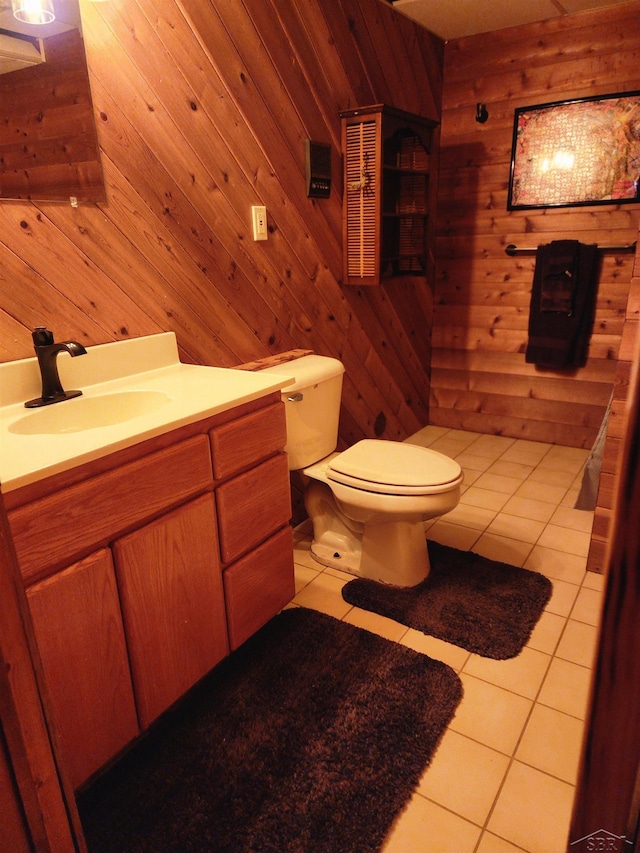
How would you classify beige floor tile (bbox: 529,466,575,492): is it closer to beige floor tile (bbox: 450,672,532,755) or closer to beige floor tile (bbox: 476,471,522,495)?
beige floor tile (bbox: 476,471,522,495)

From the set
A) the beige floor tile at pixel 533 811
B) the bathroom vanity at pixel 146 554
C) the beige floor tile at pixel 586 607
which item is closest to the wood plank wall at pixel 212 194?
the bathroom vanity at pixel 146 554

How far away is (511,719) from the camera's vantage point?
151 centimetres

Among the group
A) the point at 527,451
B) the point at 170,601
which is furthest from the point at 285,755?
the point at 527,451

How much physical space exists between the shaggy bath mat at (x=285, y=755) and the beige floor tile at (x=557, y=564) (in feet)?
2.34

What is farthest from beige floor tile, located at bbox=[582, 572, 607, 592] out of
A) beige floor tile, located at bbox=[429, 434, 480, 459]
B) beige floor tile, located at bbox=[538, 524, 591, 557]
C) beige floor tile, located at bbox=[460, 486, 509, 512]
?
Answer: beige floor tile, located at bbox=[429, 434, 480, 459]

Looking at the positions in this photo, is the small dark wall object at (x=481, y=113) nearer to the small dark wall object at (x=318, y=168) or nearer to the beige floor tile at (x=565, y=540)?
the small dark wall object at (x=318, y=168)

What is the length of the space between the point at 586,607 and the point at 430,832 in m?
1.03

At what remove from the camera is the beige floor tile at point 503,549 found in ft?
7.35

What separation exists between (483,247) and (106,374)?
246 cm

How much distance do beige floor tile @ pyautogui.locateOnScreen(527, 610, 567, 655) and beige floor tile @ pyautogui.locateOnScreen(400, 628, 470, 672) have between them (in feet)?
0.77

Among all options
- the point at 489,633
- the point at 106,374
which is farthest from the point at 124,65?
the point at 489,633

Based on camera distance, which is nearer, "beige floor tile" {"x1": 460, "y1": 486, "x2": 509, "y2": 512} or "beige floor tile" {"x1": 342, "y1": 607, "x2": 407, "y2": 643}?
"beige floor tile" {"x1": 342, "y1": 607, "x2": 407, "y2": 643}

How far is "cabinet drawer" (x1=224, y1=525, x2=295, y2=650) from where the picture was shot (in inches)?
61.8

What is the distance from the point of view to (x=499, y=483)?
288 centimetres
